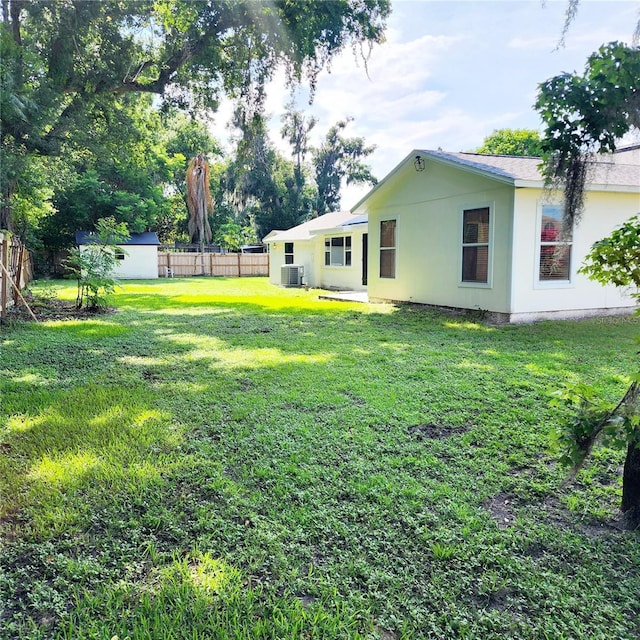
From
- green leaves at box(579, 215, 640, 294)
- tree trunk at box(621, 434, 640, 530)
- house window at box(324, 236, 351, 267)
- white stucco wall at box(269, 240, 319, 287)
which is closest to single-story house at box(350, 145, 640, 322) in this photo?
house window at box(324, 236, 351, 267)

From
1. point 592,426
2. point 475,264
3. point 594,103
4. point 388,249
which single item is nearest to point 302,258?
point 388,249

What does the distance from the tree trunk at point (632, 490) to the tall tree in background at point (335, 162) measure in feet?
110

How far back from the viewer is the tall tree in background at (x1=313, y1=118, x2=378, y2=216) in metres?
35.0

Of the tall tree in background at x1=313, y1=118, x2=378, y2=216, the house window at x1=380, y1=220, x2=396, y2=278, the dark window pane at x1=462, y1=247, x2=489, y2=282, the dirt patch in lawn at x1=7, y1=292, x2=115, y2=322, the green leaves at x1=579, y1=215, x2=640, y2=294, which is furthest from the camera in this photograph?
the tall tree in background at x1=313, y1=118, x2=378, y2=216

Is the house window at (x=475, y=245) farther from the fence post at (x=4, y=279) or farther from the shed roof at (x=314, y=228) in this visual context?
the fence post at (x=4, y=279)

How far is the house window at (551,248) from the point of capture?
8227 millimetres

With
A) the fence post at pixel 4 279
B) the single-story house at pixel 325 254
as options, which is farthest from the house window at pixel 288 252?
the fence post at pixel 4 279

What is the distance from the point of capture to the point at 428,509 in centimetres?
242

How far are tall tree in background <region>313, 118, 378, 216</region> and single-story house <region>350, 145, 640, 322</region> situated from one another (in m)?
25.3

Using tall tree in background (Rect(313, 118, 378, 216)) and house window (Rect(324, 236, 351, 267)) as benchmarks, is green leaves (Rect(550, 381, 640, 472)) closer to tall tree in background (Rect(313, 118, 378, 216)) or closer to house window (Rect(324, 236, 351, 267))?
house window (Rect(324, 236, 351, 267))

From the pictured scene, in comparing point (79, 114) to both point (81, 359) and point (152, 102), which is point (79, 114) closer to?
point (152, 102)

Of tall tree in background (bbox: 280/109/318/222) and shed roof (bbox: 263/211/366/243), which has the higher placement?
tall tree in background (bbox: 280/109/318/222)

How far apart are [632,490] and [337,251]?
14.4 m

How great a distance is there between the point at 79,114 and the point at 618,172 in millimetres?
10767
